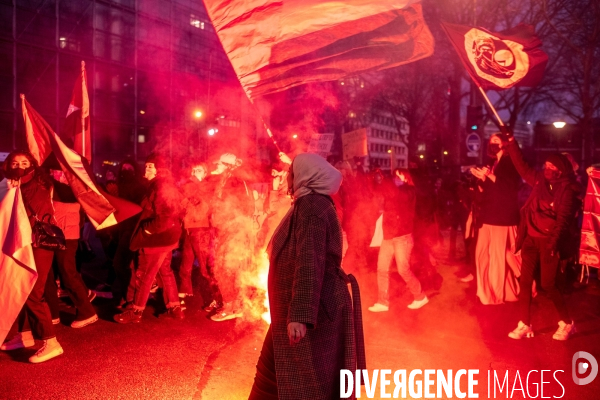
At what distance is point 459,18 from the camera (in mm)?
17344

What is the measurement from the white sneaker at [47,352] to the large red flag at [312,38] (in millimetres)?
3057

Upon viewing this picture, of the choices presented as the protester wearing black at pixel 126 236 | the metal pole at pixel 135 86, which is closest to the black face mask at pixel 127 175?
the protester wearing black at pixel 126 236

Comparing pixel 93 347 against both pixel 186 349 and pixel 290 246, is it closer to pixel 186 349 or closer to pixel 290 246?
pixel 186 349

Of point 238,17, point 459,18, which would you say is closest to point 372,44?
point 238,17

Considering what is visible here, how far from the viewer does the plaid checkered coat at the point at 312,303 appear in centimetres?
281

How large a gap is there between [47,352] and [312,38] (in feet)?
13.4

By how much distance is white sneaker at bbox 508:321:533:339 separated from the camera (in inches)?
228

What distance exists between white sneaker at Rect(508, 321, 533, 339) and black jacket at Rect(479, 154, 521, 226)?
1382 mm

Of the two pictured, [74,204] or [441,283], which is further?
[441,283]

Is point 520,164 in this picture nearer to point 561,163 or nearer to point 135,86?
point 561,163

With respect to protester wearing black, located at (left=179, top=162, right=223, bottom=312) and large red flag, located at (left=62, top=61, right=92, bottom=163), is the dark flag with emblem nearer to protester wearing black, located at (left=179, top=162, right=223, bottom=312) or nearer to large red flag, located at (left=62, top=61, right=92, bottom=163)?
protester wearing black, located at (left=179, top=162, right=223, bottom=312)

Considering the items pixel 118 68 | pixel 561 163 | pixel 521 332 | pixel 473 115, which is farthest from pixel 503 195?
pixel 118 68

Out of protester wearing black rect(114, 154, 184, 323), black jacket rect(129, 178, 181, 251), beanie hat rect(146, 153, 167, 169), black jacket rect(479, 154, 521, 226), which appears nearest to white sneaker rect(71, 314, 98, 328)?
protester wearing black rect(114, 154, 184, 323)

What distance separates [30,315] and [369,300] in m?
4.42
